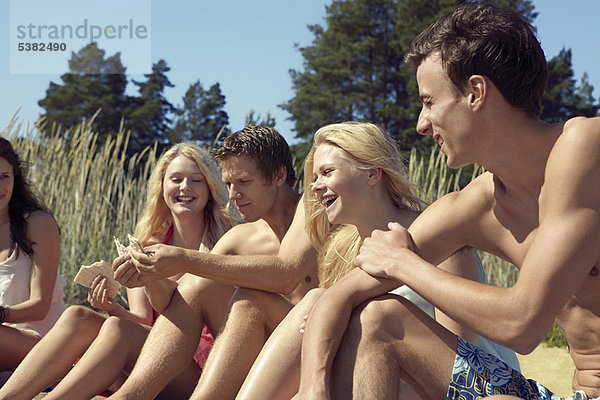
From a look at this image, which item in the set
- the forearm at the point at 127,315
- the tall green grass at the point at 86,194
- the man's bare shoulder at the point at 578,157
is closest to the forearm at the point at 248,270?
the forearm at the point at 127,315

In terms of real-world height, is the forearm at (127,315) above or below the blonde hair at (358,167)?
below

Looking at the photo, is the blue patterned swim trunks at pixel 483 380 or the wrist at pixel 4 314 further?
the wrist at pixel 4 314

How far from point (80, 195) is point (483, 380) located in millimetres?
5247

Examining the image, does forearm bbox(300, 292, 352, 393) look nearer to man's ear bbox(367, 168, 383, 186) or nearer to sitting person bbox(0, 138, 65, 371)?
man's ear bbox(367, 168, 383, 186)

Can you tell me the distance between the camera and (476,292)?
182 centimetres

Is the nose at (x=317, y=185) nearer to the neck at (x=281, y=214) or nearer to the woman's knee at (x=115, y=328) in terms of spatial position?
the neck at (x=281, y=214)

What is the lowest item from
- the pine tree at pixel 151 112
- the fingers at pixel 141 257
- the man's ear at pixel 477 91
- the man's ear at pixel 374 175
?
the fingers at pixel 141 257

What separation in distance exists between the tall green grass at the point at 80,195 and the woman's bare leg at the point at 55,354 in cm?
335

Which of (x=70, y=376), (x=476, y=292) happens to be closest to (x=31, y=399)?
(x=70, y=376)

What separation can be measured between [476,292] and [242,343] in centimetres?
Result: 114

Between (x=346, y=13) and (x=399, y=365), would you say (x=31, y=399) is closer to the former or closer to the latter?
(x=399, y=365)

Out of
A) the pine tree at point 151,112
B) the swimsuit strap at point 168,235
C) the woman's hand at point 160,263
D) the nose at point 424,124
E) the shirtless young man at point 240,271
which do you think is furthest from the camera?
the pine tree at point 151,112

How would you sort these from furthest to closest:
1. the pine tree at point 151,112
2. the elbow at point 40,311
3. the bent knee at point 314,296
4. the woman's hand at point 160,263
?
the pine tree at point 151,112, the elbow at point 40,311, the woman's hand at point 160,263, the bent knee at point 314,296

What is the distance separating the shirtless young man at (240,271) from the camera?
2789 millimetres
